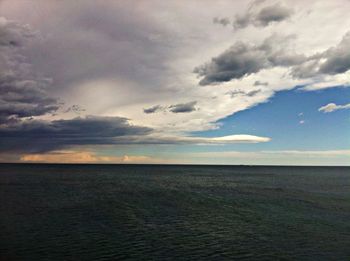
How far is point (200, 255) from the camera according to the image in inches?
1390

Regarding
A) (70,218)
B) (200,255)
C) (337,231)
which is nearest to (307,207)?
(337,231)

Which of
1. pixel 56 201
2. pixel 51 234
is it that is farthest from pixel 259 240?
pixel 56 201

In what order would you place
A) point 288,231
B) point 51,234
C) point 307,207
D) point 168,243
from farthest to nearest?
1. point 307,207
2. point 288,231
3. point 51,234
4. point 168,243

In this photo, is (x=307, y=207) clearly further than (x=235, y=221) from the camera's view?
Yes

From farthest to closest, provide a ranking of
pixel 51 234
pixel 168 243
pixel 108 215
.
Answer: pixel 108 215, pixel 51 234, pixel 168 243

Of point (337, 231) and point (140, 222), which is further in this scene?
point (140, 222)

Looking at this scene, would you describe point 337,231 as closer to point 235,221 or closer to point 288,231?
point 288,231

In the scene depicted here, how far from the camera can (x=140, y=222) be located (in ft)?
170

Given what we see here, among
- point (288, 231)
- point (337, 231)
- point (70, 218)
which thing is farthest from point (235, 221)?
point (70, 218)

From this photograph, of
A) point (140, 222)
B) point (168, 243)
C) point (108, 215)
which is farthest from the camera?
point (108, 215)

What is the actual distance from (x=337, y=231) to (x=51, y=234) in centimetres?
3985

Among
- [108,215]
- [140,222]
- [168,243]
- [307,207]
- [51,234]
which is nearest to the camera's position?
[168,243]

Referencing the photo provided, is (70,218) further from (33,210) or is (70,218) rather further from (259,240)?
(259,240)

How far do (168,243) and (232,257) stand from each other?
27.2ft
